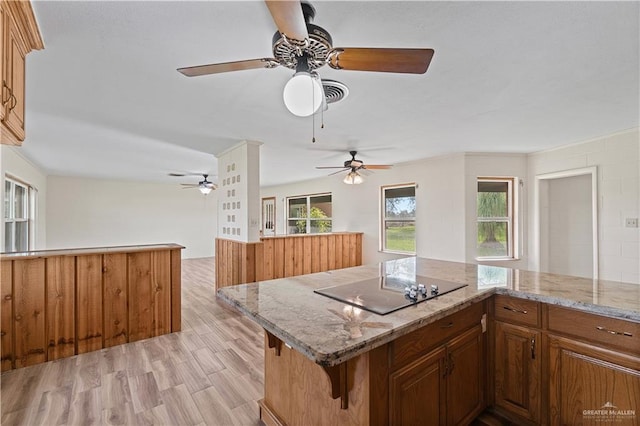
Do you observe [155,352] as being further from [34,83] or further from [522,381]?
[522,381]

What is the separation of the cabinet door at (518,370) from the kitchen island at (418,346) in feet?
0.04

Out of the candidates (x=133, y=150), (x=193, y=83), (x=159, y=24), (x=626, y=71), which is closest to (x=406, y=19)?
(x=159, y=24)

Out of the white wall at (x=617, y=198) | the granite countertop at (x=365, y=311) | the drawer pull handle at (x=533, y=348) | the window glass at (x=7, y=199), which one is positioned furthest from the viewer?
the window glass at (x=7, y=199)

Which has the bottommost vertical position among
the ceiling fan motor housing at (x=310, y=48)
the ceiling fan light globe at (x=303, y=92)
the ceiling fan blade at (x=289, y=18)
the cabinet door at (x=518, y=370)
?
the cabinet door at (x=518, y=370)

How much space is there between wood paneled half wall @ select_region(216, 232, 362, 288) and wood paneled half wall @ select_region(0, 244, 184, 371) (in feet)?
2.92

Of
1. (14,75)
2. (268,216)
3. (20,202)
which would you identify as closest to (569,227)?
(14,75)

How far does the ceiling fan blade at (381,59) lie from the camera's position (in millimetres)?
1292

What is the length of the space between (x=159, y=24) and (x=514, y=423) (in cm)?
319

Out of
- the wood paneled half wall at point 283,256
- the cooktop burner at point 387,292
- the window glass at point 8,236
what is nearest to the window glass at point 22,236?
the window glass at point 8,236

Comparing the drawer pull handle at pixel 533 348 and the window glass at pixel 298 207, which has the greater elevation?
the window glass at pixel 298 207

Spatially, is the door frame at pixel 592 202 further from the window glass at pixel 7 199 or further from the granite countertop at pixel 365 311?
the window glass at pixel 7 199

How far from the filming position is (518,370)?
1842 mm

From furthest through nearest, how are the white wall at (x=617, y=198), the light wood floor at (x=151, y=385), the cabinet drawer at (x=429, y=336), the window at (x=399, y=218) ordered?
the window at (x=399, y=218) < the white wall at (x=617, y=198) < the light wood floor at (x=151, y=385) < the cabinet drawer at (x=429, y=336)

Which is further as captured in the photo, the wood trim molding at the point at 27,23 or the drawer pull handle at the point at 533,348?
the drawer pull handle at the point at 533,348
